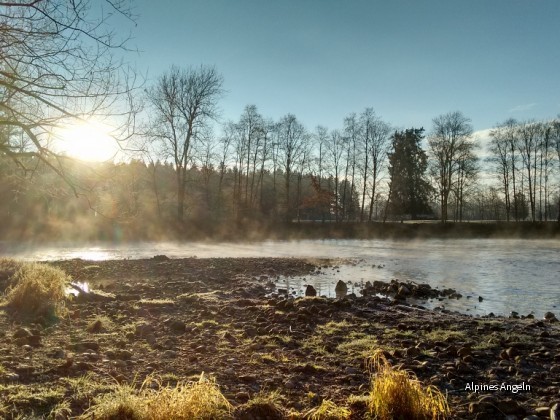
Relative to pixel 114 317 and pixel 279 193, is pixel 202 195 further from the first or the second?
pixel 114 317

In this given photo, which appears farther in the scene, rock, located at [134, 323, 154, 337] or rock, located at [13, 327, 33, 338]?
rock, located at [134, 323, 154, 337]

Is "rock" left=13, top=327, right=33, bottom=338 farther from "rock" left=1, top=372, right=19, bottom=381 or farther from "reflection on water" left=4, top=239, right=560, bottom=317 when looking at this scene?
"reflection on water" left=4, top=239, right=560, bottom=317

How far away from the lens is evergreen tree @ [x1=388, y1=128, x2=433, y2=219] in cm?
5403

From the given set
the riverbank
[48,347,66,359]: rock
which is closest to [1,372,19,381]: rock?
the riverbank

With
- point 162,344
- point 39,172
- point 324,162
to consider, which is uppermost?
point 324,162

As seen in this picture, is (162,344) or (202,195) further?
(202,195)

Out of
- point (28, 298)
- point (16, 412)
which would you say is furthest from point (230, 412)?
point (28, 298)

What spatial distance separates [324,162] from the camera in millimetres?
54562

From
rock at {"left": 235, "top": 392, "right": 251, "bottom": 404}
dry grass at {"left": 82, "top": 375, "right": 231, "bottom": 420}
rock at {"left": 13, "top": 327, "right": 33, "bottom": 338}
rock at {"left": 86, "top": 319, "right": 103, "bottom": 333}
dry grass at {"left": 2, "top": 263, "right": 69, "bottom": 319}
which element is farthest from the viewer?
dry grass at {"left": 2, "top": 263, "right": 69, "bottom": 319}

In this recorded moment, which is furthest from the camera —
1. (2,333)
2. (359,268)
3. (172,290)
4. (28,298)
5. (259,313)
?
(359,268)

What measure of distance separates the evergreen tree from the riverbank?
152 feet

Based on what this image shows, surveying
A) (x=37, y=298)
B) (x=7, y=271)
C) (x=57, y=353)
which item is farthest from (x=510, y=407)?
(x=7, y=271)

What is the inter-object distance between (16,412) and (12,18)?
151 inches

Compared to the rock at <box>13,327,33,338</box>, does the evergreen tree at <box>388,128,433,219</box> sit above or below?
above
